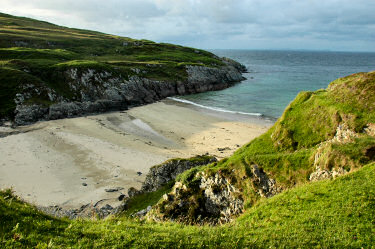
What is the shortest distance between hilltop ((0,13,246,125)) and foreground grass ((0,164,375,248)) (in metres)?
55.0

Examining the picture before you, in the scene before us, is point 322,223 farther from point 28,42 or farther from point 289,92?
point 28,42

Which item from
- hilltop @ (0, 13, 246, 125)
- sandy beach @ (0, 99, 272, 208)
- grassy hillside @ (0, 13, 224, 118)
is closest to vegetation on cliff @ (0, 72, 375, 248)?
sandy beach @ (0, 99, 272, 208)

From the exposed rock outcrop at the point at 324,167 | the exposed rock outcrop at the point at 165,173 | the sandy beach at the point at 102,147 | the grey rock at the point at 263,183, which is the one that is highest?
the exposed rock outcrop at the point at 324,167

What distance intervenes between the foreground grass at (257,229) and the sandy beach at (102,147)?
19.1m

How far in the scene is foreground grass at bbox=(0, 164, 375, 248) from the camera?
9.16 metres

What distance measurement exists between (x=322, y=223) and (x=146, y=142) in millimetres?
38848

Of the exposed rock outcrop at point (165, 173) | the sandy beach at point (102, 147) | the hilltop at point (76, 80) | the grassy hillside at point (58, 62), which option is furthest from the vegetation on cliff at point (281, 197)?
the grassy hillside at point (58, 62)

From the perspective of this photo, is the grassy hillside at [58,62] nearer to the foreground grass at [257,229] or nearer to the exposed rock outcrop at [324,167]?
the foreground grass at [257,229]

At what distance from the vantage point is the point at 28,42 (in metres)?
108

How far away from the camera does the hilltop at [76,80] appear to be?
61.4 m

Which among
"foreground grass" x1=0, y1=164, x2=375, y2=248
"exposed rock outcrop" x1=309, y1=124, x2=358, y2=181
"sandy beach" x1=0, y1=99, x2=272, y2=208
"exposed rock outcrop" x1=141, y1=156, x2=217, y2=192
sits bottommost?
"sandy beach" x1=0, y1=99, x2=272, y2=208

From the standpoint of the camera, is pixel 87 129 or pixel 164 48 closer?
pixel 87 129

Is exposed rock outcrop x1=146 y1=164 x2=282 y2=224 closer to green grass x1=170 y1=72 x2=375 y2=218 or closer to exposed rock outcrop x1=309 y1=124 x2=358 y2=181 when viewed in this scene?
green grass x1=170 y1=72 x2=375 y2=218

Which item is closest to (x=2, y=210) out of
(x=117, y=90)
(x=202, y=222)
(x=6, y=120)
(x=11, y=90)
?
(x=202, y=222)
